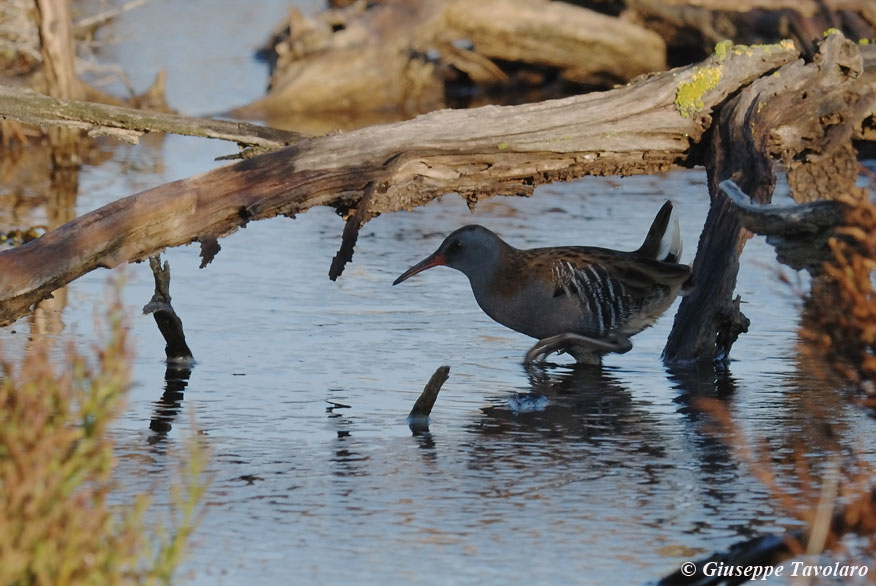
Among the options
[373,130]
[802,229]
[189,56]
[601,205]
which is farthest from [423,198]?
[189,56]

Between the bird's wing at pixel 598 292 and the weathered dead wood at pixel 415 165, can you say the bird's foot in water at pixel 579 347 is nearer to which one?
the bird's wing at pixel 598 292

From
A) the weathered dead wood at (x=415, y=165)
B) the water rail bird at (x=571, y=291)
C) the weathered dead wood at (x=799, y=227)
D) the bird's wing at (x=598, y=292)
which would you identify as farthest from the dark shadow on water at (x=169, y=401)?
the weathered dead wood at (x=799, y=227)

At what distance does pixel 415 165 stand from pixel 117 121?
173 cm

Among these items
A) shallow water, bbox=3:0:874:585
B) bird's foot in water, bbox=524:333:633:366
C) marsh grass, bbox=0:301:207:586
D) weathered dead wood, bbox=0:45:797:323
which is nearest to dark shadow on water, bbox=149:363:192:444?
shallow water, bbox=3:0:874:585

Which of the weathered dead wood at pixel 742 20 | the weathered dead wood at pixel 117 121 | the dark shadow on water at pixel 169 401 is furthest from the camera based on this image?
the weathered dead wood at pixel 742 20

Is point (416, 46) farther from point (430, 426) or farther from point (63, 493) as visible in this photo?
point (63, 493)

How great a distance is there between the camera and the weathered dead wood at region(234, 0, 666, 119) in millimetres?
19016

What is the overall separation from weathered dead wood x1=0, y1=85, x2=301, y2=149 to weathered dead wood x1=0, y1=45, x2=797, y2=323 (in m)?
0.49

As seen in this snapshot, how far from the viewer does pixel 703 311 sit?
8.55 meters

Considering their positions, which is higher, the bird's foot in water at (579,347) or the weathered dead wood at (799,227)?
the weathered dead wood at (799,227)

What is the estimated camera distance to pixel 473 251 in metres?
8.78

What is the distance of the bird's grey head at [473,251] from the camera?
28.7 feet

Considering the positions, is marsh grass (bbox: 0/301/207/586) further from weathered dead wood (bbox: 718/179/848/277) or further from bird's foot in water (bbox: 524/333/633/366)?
bird's foot in water (bbox: 524/333/633/366)

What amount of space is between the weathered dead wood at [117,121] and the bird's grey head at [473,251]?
1.13 meters
